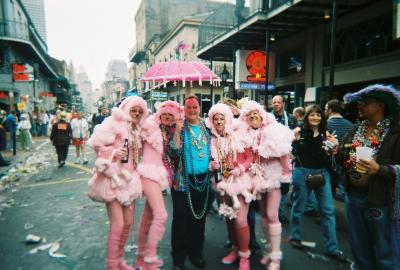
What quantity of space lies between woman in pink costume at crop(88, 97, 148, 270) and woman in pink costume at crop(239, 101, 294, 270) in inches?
56.7

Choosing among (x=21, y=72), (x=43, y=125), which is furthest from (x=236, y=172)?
(x=43, y=125)

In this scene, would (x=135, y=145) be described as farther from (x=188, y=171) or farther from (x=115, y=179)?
(x=188, y=171)

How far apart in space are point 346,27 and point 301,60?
2.90 metres

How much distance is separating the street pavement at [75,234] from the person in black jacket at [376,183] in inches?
40.7

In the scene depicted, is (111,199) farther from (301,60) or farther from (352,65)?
(301,60)

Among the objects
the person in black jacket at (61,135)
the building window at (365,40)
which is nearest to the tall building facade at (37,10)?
the person in black jacket at (61,135)

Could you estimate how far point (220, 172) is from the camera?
3.61 m

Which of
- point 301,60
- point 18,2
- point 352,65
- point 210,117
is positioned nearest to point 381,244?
point 210,117

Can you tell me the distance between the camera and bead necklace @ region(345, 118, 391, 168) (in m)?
2.70

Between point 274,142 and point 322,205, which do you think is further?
point 322,205

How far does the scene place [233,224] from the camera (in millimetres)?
3590

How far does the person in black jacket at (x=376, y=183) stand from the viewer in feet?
8.45

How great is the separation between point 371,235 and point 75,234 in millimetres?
4123

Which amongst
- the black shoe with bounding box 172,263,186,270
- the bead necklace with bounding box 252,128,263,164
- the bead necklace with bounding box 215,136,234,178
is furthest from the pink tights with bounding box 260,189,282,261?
the black shoe with bounding box 172,263,186,270
